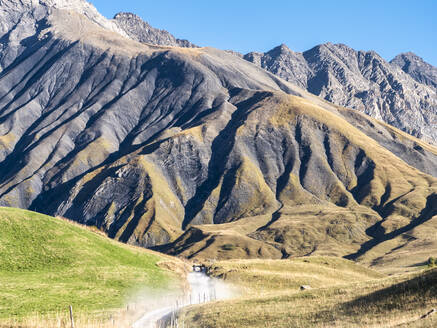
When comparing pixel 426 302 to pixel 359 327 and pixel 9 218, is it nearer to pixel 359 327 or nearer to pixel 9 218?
pixel 359 327

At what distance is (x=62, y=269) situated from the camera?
2258 inches

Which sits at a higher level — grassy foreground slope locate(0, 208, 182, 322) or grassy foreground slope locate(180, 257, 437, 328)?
grassy foreground slope locate(0, 208, 182, 322)

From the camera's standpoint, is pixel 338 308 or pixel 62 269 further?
pixel 62 269

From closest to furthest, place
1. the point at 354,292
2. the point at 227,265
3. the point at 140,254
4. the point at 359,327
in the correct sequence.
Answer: the point at 359,327 < the point at 354,292 < the point at 140,254 < the point at 227,265

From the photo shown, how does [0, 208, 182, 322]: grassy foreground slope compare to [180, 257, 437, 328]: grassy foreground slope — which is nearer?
[180, 257, 437, 328]: grassy foreground slope

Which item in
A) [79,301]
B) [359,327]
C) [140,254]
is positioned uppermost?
[140,254]

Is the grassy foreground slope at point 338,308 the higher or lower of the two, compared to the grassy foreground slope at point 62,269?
lower

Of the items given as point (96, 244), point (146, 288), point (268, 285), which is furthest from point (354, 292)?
point (96, 244)

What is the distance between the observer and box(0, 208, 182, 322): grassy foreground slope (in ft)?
153

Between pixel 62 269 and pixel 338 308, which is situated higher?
pixel 62 269

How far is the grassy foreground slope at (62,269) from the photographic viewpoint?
1842 inches

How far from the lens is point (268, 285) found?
71.4 meters

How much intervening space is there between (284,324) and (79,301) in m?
18.8

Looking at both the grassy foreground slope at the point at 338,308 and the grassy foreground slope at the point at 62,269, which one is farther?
the grassy foreground slope at the point at 62,269
